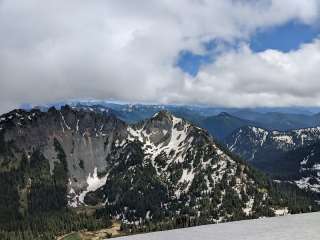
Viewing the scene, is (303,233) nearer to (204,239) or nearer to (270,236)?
(270,236)

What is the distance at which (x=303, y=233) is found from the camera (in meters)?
193

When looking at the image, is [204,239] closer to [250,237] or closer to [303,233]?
[250,237]

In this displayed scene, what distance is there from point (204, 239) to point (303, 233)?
37.3 metres

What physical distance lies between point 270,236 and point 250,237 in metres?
7.42

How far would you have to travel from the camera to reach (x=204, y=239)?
19988 centimetres

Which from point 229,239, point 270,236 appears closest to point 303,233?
point 270,236

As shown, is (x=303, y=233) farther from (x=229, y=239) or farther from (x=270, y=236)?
(x=229, y=239)

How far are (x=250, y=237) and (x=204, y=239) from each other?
17730mm

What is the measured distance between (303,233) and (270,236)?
40.4 ft

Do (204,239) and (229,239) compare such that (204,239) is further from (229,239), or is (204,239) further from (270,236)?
(270,236)

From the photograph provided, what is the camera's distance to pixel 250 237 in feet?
640

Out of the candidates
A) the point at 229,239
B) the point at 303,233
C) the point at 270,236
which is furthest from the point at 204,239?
the point at 303,233

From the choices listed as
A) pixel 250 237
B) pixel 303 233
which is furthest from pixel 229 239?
pixel 303 233

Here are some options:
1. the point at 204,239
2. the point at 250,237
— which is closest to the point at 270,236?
the point at 250,237
